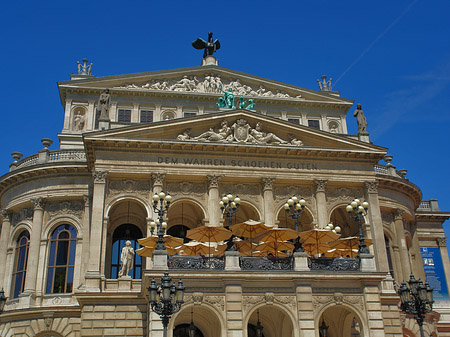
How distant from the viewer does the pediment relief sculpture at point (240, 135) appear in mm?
35625

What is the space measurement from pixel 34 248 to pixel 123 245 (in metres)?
5.63

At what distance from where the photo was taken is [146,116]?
1718 inches

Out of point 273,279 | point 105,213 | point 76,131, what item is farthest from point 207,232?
point 76,131

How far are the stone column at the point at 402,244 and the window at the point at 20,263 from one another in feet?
85.6

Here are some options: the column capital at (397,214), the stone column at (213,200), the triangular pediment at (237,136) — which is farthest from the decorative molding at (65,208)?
the column capital at (397,214)

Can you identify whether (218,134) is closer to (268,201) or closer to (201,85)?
(268,201)

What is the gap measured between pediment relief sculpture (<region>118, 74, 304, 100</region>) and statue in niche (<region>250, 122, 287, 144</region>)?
9.09 m

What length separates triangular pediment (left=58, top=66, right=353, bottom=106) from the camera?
43.9 metres

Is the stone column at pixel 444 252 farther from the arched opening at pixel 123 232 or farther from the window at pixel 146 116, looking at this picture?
the window at pixel 146 116

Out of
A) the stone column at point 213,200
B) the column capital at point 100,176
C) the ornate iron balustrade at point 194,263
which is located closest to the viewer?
the ornate iron balustrade at point 194,263

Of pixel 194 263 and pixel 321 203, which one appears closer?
pixel 194 263

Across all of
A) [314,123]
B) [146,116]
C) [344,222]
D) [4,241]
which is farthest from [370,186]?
[4,241]

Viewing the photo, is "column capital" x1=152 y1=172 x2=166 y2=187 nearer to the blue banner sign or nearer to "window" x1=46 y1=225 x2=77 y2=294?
"window" x1=46 y1=225 x2=77 y2=294

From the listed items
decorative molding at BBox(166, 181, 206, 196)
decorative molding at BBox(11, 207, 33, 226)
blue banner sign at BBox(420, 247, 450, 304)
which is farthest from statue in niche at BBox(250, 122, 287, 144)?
blue banner sign at BBox(420, 247, 450, 304)
